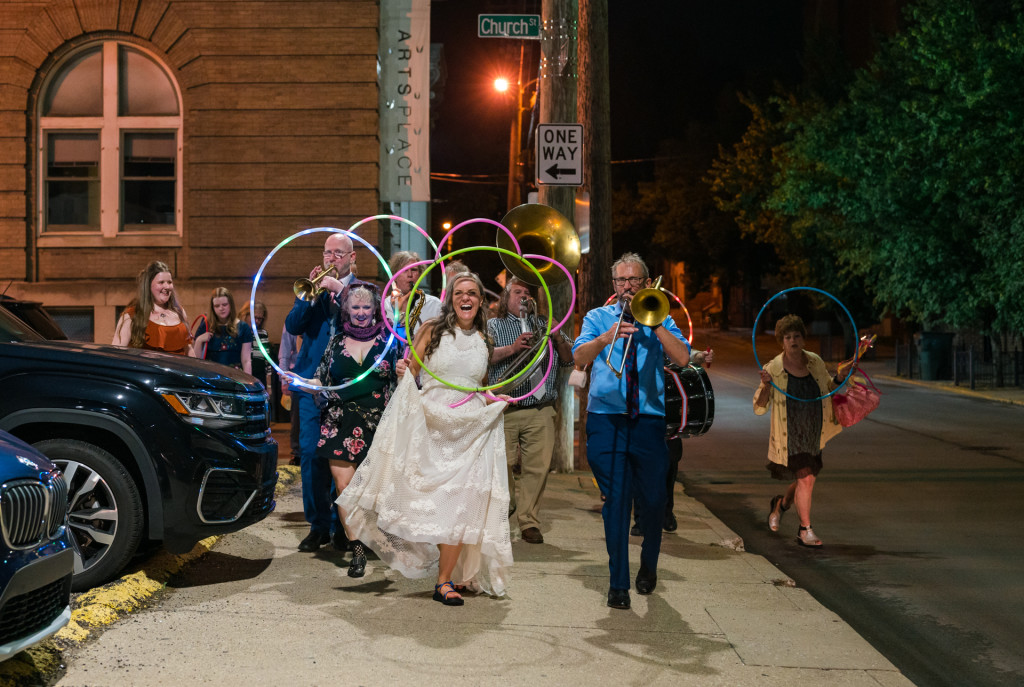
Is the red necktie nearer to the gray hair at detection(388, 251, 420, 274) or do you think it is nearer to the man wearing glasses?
the gray hair at detection(388, 251, 420, 274)

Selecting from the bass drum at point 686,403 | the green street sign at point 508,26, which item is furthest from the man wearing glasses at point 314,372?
the green street sign at point 508,26

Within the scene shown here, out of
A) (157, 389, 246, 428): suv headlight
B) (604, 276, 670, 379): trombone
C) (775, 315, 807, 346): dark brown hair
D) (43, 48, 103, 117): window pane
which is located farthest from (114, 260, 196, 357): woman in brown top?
(43, 48, 103, 117): window pane

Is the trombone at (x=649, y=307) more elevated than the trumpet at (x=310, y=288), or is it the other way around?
the trumpet at (x=310, y=288)

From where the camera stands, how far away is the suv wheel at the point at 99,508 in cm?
623

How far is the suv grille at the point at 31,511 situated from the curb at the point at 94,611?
64 cm

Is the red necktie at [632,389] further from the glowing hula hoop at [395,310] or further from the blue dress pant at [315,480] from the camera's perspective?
the blue dress pant at [315,480]

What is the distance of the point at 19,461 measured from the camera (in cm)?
446

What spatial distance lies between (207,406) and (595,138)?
6.99 metres

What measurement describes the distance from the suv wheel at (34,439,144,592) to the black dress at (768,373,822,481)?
5.20 m

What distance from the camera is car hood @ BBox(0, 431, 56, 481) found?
172 inches

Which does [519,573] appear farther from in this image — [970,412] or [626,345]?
[970,412]

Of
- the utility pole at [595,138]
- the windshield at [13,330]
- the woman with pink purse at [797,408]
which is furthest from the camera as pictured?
the utility pole at [595,138]

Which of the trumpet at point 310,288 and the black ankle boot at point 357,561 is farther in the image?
the trumpet at point 310,288

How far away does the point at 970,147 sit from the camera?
21.9m
